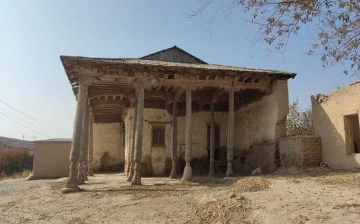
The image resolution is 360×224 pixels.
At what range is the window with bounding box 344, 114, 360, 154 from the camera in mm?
11156

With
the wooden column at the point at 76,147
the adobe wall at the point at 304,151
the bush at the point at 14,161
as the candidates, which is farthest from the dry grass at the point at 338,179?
the bush at the point at 14,161

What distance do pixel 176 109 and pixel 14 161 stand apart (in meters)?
21.2

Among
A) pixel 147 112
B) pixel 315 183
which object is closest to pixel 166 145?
pixel 147 112

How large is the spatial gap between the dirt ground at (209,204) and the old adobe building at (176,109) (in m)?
1.92

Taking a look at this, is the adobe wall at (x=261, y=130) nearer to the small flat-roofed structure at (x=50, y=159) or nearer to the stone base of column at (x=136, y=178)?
the stone base of column at (x=136, y=178)

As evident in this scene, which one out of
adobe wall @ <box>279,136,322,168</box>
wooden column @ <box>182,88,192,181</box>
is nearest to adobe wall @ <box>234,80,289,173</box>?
adobe wall @ <box>279,136,322,168</box>

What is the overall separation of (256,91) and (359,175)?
22.9ft

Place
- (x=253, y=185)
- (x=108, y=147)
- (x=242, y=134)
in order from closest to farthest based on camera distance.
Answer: (x=253, y=185) < (x=242, y=134) < (x=108, y=147)

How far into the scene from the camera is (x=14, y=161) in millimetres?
30188

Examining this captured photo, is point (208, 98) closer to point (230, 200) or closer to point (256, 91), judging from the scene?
point (256, 91)

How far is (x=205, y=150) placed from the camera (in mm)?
17969

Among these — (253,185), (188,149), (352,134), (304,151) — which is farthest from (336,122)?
(188,149)

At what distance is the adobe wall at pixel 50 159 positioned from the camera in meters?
20.2

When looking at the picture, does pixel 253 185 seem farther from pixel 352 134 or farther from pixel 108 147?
pixel 108 147
